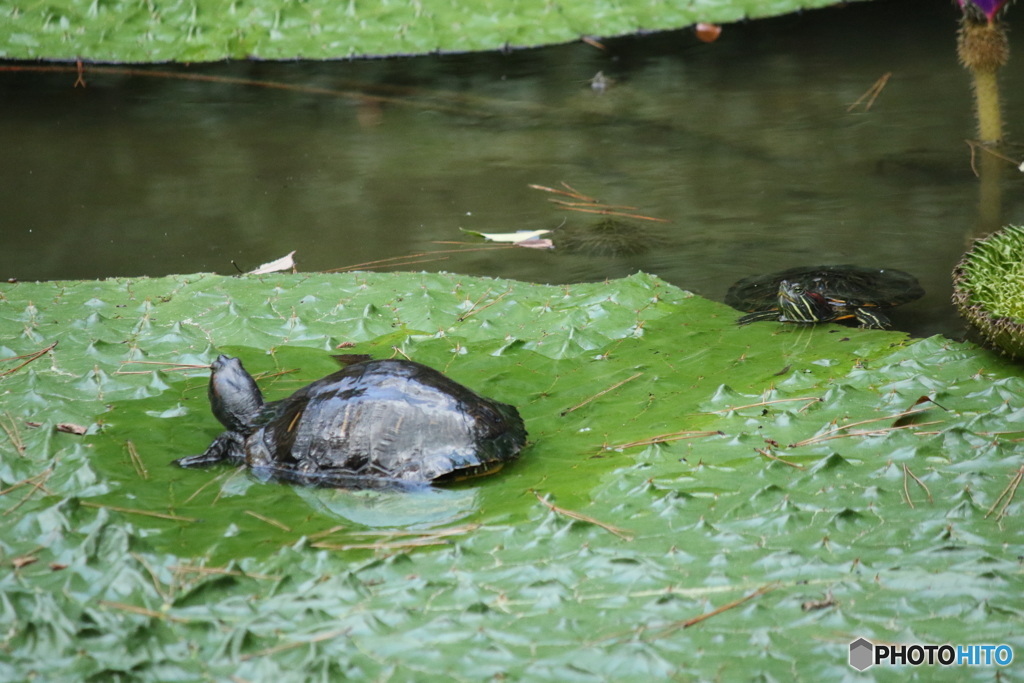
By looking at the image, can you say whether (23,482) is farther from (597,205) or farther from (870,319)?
(597,205)

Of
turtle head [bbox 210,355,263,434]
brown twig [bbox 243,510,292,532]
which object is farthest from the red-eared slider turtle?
brown twig [bbox 243,510,292,532]

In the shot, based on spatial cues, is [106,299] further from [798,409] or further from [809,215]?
[809,215]

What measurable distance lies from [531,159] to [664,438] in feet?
10.7

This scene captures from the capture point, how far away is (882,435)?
7.86ft

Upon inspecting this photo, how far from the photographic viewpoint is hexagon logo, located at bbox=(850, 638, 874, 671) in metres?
1.59

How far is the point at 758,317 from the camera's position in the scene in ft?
10.8

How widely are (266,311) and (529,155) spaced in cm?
258

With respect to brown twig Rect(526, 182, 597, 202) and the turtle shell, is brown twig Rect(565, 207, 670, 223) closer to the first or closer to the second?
brown twig Rect(526, 182, 597, 202)

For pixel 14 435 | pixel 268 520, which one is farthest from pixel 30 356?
pixel 268 520

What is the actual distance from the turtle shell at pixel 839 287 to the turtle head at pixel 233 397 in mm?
1842

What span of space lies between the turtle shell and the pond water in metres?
0.13

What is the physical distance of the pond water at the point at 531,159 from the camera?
165 inches

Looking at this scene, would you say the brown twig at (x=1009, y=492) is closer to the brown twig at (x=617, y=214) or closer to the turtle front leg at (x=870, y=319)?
the turtle front leg at (x=870, y=319)

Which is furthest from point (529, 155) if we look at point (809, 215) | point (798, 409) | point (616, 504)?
point (616, 504)
